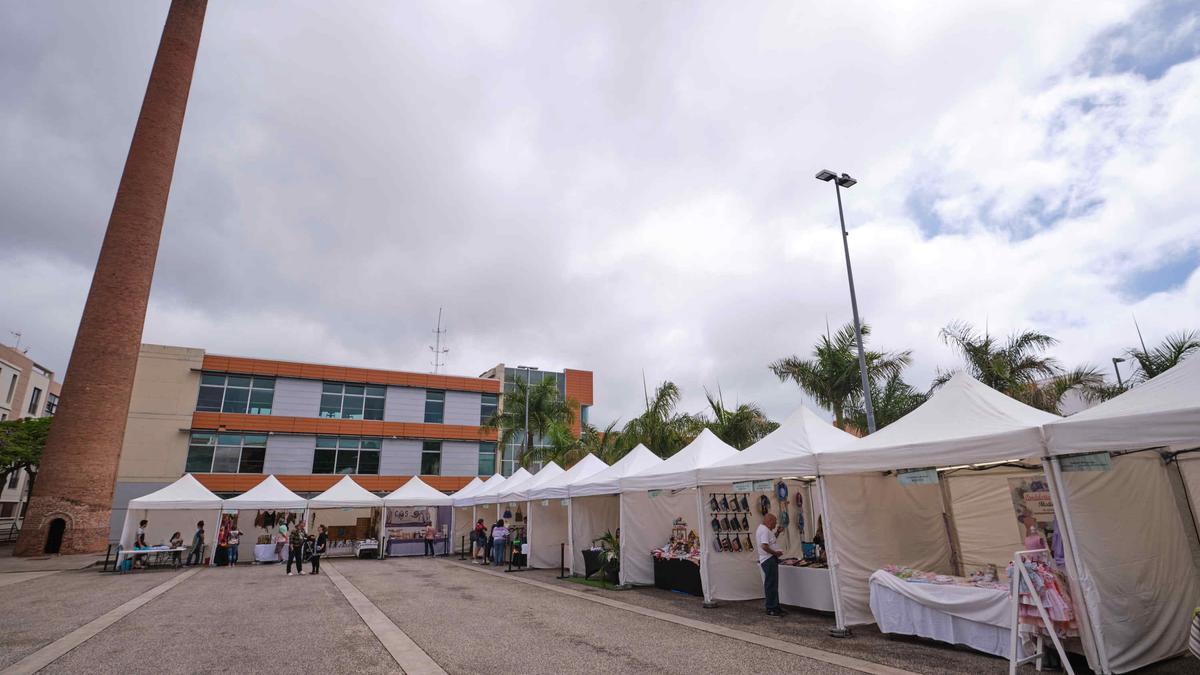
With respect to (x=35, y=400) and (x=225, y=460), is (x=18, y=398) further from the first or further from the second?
(x=225, y=460)

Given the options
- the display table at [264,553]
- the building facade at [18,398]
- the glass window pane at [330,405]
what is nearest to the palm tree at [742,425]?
the display table at [264,553]

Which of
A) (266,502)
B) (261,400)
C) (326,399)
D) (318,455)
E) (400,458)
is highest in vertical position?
(326,399)

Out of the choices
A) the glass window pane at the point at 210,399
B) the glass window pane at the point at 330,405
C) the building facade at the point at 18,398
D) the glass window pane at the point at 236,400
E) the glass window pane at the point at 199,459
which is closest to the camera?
the glass window pane at the point at 199,459

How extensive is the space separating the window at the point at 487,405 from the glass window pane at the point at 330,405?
9.43 meters

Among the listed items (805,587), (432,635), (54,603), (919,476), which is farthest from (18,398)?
(919,476)

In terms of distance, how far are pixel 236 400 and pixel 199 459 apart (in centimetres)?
383

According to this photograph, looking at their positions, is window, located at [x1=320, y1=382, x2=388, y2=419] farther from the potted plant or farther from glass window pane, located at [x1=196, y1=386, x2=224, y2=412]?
the potted plant

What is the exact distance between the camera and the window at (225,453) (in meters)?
33.7

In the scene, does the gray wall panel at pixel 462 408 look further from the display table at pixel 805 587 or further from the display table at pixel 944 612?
the display table at pixel 944 612

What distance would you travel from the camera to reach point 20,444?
101ft

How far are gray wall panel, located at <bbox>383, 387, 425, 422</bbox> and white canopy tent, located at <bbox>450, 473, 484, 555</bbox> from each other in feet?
41.2

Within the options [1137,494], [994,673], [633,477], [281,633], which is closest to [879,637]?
→ [994,673]

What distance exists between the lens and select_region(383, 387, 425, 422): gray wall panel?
38781 millimetres

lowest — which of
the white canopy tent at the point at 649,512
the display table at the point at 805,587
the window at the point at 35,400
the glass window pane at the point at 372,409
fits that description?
the display table at the point at 805,587
